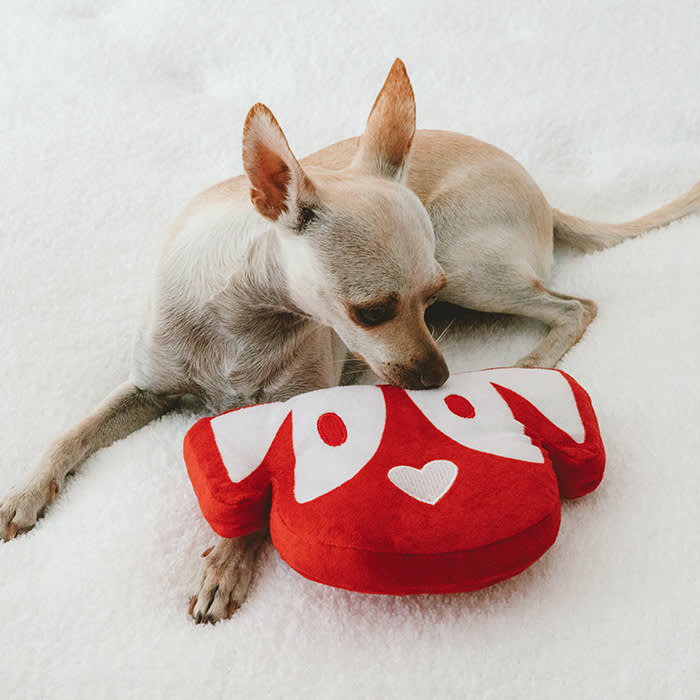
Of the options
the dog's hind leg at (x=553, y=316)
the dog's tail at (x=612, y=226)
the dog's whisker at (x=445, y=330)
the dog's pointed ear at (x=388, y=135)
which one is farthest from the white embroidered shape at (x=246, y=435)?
the dog's tail at (x=612, y=226)

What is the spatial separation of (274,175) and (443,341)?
0.92m

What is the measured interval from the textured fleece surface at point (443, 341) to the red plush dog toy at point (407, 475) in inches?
5.2

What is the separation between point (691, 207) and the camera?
2.48 meters

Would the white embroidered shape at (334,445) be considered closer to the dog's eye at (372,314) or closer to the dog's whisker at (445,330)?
the dog's eye at (372,314)

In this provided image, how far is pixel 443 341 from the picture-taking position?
225cm

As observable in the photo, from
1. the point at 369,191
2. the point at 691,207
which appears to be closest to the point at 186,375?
the point at 369,191

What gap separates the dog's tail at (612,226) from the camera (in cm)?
246

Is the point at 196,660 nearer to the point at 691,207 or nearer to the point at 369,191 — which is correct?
the point at 369,191

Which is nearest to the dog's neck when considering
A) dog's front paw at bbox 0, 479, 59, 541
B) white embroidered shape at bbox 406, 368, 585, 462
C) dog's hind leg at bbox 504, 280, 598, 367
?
white embroidered shape at bbox 406, 368, 585, 462

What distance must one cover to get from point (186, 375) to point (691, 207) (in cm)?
172

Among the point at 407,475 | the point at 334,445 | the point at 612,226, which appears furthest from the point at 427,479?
the point at 612,226

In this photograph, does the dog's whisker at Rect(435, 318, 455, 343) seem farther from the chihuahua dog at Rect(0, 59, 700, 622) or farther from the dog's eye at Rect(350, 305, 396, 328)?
the dog's eye at Rect(350, 305, 396, 328)

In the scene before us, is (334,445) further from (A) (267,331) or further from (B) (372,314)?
(A) (267,331)

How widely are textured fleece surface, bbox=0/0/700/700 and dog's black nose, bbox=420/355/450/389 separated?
37 centimetres
